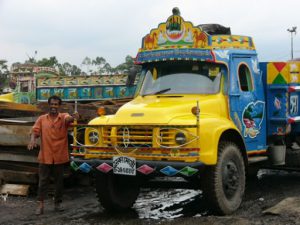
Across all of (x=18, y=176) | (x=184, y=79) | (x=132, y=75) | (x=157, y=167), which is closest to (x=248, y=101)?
(x=184, y=79)

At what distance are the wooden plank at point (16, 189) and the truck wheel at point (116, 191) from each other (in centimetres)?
196

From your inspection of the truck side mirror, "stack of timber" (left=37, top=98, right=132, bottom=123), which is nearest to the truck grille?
the truck side mirror

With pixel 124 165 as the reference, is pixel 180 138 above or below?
above

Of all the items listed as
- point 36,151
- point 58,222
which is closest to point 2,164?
point 36,151

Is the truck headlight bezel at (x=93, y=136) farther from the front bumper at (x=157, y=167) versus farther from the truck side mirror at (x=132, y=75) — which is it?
the truck side mirror at (x=132, y=75)

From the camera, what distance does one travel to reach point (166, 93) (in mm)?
7301

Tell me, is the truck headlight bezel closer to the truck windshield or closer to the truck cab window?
the truck windshield

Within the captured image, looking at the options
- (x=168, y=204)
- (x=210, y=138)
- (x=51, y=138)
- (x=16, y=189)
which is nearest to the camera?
(x=210, y=138)

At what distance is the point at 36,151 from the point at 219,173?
3.67 m

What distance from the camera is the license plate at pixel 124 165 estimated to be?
6164 millimetres

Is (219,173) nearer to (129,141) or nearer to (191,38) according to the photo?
(129,141)

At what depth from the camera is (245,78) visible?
7.70m

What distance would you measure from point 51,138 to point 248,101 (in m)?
3.01

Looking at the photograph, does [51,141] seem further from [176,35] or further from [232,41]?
[232,41]
